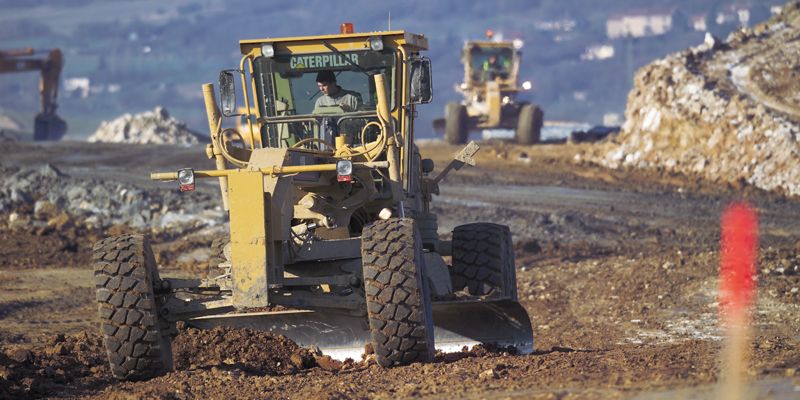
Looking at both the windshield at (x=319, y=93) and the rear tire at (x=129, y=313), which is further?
the windshield at (x=319, y=93)

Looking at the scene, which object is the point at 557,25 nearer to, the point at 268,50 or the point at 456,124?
the point at 456,124

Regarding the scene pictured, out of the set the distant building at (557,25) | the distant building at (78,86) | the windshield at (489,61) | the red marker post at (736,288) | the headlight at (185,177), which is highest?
the distant building at (557,25)

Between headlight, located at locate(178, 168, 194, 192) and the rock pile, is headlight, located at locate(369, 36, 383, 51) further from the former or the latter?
the rock pile

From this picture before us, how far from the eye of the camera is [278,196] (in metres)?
9.63

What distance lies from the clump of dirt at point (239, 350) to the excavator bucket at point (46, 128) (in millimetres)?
38992

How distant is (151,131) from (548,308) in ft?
100.0

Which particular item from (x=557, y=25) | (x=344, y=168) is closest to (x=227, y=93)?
(x=344, y=168)

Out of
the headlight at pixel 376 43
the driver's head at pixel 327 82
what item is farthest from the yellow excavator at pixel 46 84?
the headlight at pixel 376 43

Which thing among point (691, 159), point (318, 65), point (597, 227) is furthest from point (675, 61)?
point (318, 65)

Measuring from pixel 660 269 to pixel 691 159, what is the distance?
12638 millimetres

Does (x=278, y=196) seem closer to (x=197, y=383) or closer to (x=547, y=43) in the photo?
(x=197, y=383)

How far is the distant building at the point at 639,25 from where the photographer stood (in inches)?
3472

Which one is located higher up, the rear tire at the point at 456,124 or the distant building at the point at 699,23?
the distant building at the point at 699,23

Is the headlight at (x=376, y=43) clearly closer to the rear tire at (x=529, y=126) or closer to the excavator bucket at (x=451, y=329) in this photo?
the excavator bucket at (x=451, y=329)
